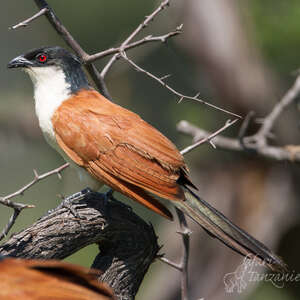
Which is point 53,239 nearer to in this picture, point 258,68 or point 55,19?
point 55,19

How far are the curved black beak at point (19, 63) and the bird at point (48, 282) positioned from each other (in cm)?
150

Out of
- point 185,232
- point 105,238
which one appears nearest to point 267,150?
point 185,232

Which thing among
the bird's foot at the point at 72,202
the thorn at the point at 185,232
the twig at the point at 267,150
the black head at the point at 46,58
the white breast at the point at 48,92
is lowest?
the twig at the point at 267,150

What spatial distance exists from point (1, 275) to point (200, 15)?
511 centimetres

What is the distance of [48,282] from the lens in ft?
8.47

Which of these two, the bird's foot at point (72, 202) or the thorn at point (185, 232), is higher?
the bird's foot at point (72, 202)

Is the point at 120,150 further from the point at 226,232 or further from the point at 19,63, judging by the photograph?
the point at 19,63

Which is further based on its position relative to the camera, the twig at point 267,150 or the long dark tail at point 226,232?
the twig at point 267,150

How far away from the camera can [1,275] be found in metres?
2.61

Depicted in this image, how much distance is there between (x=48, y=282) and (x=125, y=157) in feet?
3.41

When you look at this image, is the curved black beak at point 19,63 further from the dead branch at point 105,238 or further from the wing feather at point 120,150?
the dead branch at point 105,238

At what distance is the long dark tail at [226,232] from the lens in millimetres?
3184

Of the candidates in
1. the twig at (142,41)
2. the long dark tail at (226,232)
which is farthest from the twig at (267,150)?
the twig at (142,41)

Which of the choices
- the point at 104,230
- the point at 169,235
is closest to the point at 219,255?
the point at 169,235
